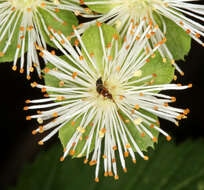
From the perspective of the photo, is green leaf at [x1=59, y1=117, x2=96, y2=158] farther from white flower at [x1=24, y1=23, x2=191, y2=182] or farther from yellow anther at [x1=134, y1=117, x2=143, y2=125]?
yellow anther at [x1=134, y1=117, x2=143, y2=125]

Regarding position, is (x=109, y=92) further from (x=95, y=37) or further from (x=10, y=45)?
(x=10, y=45)

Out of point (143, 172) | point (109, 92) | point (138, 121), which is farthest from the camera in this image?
point (143, 172)

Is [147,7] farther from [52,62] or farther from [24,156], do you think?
[24,156]

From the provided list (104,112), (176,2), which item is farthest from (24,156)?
(176,2)

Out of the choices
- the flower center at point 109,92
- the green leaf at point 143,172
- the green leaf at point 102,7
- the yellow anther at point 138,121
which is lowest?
the green leaf at point 143,172

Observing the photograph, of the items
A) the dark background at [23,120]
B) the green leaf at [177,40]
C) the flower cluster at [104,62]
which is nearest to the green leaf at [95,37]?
the flower cluster at [104,62]

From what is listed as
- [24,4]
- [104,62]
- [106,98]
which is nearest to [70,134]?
[106,98]

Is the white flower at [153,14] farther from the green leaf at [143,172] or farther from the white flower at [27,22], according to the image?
the green leaf at [143,172]
